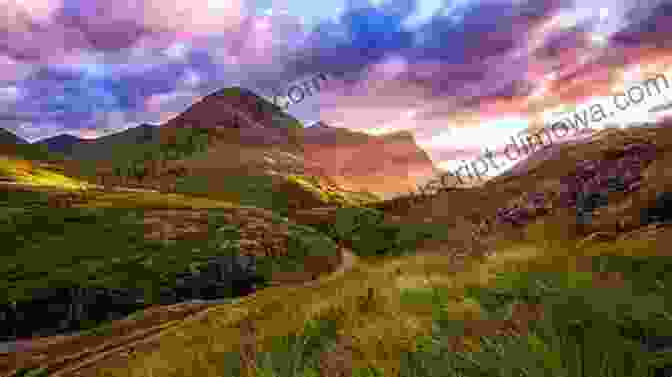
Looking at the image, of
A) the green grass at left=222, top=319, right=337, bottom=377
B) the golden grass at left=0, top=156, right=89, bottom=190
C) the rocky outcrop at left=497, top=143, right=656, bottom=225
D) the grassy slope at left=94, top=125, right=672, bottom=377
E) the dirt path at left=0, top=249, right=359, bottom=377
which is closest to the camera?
the grassy slope at left=94, top=125, right=672, bottom=377

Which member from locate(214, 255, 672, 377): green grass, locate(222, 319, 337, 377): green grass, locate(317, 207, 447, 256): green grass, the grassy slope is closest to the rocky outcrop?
locate(317, 207, 447, 256): green grass

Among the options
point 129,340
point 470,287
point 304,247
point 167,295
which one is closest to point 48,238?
point 167,295

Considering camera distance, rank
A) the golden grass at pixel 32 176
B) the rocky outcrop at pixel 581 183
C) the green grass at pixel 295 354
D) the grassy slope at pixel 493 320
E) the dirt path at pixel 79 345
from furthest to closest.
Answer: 1. the golden grass at pixel 32 176
2. the rocky outcrop at pixel 581 183
3. the dirt path at pixel 79 345
4. the green grass at pixel 295 354
5. the grassy slope at pixel 493 320

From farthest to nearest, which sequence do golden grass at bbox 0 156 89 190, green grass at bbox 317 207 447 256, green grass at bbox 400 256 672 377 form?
golden grass at bbox 0 156 89 190 → green grass at bbox 317 207 447 256 → green grass at bbox 400 256 672 377

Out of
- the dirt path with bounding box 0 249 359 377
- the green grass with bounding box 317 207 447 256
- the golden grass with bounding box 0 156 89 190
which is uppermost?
the golden grass with bounding box 0 156 89 190

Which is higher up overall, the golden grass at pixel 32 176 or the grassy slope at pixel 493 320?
the golden grass at pixel 32 176

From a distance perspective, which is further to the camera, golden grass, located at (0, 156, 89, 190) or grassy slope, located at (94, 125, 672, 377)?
golden grass, located at (0, 156, 89, 190)

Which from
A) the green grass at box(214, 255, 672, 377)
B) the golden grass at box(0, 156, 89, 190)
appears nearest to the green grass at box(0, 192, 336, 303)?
the golden grass at box(0, 156, 89, 190)

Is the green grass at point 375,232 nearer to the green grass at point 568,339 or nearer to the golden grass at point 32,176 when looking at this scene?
the golden grass at point 32,176

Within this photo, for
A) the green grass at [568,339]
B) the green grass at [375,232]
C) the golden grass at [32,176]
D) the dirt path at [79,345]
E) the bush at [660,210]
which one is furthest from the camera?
the golden grass at [32,176]

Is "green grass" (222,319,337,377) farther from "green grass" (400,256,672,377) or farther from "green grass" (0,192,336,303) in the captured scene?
"green grass" (0,192,336,303)

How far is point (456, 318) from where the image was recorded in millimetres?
3820

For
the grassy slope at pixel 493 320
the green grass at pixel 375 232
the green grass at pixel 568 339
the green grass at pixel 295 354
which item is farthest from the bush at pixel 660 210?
the green grass at pixel 375 232

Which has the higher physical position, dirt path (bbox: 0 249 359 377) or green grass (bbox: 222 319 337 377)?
green grass (bbox: 222 319 337 377)
